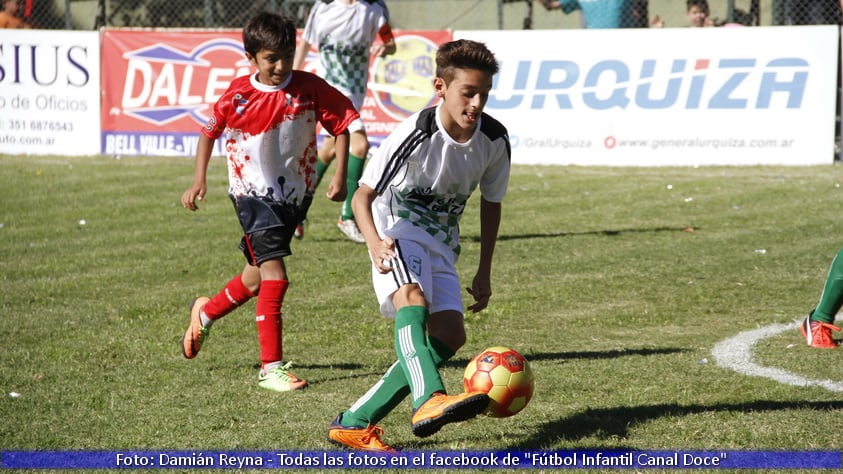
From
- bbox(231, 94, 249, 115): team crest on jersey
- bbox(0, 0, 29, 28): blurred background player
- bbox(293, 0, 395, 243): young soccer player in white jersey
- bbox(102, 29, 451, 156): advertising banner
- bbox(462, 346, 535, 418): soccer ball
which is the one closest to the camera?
bbox(462, 346, 535, 418): soccer ball

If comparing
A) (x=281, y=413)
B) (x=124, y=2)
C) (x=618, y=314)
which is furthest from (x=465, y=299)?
(x=124, y=2)

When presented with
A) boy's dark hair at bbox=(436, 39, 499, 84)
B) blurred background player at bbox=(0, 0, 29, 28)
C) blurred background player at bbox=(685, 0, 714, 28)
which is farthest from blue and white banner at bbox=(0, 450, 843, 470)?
blurred background player at bbox=(0, 0, 29, 28)

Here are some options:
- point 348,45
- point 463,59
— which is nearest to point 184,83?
point 348,45

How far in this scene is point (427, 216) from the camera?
4.62m

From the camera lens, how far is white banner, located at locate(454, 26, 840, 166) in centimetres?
1461

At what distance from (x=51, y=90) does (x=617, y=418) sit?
13.7m

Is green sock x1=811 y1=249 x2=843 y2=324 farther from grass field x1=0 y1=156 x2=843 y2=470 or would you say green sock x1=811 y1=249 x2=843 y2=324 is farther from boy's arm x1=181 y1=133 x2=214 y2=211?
boy's arm x1=181 y1=133 x2=214 y2=211

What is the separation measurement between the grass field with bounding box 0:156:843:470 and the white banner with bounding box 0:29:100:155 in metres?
3.93

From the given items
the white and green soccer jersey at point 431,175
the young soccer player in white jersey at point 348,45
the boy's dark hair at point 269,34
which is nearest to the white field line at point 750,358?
the white and green soccer jersey at point 431,175

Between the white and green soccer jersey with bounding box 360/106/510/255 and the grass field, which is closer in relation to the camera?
the white and green soccer jersey with bounding box 360/106/510/255

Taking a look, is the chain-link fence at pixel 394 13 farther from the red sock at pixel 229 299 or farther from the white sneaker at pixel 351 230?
the red sock at pixel 229 299

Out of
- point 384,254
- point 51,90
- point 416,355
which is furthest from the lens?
point 51,90

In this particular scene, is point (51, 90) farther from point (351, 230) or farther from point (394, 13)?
point (351, 230)

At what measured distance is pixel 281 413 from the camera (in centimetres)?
486
